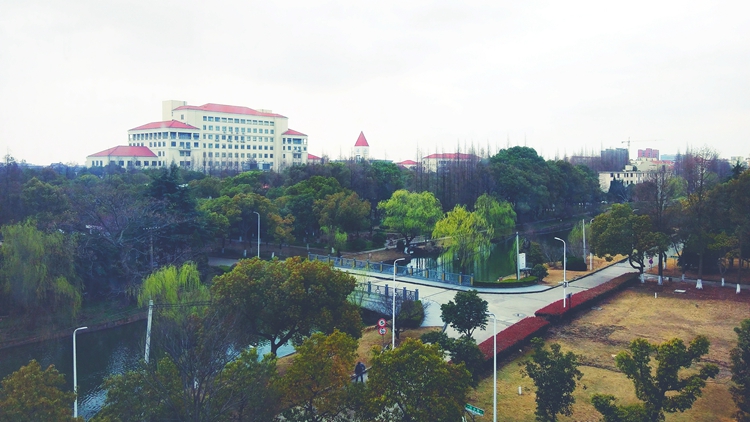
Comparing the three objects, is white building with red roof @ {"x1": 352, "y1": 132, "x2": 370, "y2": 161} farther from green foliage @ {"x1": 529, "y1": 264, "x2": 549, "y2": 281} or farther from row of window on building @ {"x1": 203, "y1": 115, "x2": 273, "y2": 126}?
green foliage @ {"x1": 529, "y1": 264, "x2": 549, "y2": 281}

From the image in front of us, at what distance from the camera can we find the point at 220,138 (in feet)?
276

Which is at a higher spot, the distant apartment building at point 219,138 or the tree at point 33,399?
the distant apartment building at point 219,138

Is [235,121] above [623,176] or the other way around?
above

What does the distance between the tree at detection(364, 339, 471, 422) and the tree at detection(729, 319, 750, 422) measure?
224 inches

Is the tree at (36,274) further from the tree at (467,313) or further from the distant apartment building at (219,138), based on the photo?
the distant apartment building at (219,138)

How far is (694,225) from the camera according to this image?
25.4m

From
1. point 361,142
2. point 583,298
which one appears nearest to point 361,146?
point 361,142

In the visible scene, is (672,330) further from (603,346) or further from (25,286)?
(25,286)

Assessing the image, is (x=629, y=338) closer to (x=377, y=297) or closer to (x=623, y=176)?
(x=377, y=297)

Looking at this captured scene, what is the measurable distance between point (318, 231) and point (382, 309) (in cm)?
1887

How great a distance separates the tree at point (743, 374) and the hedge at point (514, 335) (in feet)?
18.2

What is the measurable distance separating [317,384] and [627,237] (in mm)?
20151

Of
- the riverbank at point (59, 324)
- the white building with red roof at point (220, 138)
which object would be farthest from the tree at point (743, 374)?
the white building with red roof at point (220, 138)

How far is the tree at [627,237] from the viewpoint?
2525 cm
